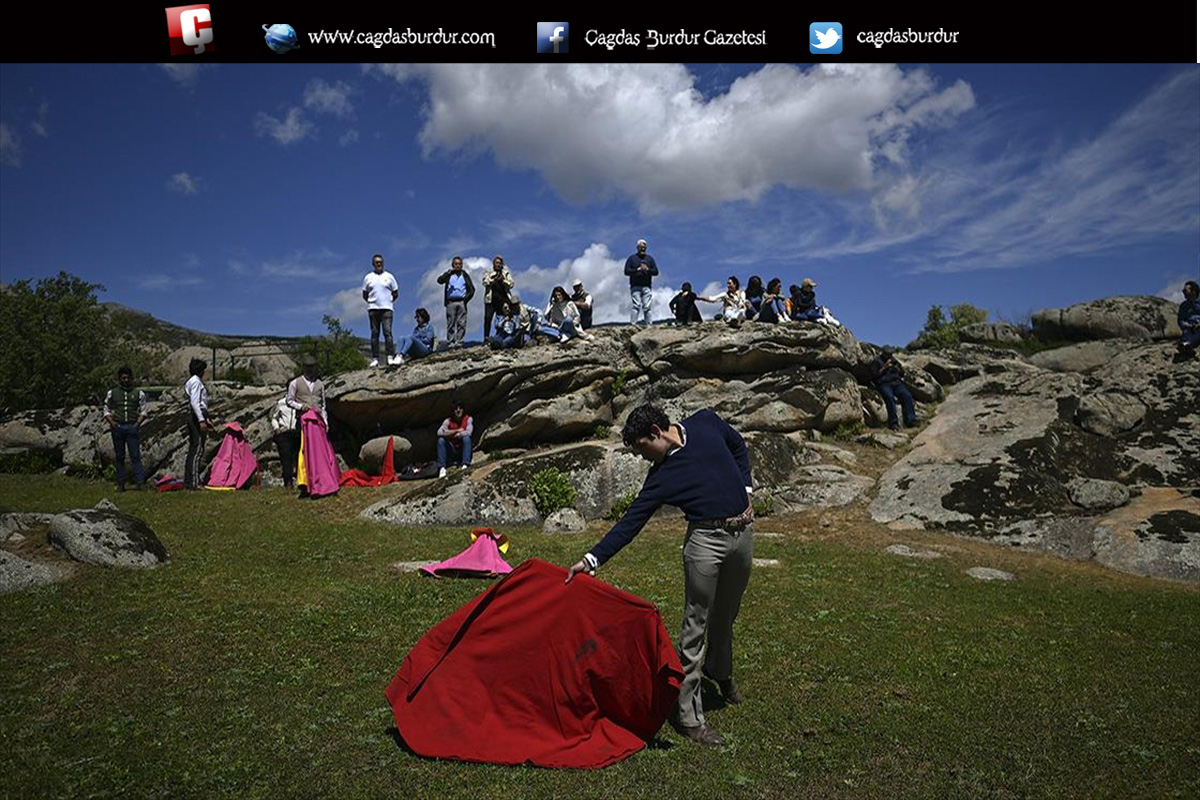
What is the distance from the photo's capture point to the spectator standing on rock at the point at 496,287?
→ 22.9m

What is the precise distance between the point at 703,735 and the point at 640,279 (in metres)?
20.7

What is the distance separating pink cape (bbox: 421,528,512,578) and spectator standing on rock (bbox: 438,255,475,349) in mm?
12910

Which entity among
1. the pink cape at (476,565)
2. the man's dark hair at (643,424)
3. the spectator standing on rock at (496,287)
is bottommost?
the pink cape at (476,565)

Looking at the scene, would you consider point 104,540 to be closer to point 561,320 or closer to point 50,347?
point 561,320

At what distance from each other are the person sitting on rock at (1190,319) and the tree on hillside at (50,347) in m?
44.3

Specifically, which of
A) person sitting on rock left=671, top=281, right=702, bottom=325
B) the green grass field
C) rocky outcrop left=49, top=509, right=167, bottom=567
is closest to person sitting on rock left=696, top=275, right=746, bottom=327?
person sitting on rock left=671, top=281, right=702, bottom=325

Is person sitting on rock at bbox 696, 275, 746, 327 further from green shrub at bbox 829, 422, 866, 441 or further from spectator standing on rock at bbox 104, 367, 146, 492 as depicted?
spectator standing on rock at bbox 104, 367, 146, 492

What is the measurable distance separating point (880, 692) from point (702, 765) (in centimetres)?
236

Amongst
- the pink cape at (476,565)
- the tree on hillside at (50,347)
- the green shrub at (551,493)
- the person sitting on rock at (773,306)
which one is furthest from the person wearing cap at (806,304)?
the tree on hillside at (50,347)

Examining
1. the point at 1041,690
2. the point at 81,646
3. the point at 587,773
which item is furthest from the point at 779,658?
the point at 81,646

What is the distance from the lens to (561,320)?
78.6 feet

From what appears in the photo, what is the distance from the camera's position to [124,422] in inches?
707
